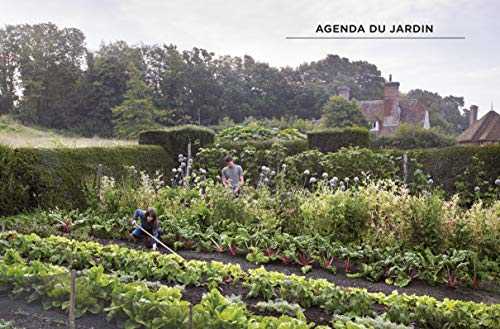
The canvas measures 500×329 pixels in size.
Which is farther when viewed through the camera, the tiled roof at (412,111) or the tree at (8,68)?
the tiled roof at (412,111)

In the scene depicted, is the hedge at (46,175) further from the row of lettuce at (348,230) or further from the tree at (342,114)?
the tree at (342,114)

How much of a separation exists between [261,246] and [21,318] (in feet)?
9.78

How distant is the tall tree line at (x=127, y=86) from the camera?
25594 mm

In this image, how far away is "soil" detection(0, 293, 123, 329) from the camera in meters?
2.80

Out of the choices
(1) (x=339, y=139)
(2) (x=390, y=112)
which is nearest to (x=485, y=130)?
(2) (x=390, y=112)

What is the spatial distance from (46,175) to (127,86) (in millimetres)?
18290

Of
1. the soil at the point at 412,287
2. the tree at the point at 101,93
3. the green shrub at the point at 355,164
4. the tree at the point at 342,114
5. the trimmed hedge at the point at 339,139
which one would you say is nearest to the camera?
the soil at the point at 412,287

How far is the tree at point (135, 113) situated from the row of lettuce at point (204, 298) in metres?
19.9

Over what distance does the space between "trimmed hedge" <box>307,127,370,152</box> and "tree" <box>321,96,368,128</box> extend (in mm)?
12964

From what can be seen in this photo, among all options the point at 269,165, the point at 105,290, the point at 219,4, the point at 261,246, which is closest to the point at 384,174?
the point at 269,165

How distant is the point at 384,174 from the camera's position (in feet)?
33.0

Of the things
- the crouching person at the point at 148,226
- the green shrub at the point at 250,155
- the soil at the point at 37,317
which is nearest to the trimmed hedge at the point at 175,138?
the green shrub at the point at 250,155

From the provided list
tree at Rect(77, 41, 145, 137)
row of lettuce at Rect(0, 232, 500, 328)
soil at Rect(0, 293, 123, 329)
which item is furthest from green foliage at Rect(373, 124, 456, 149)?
soil at Rect(0, 293, 123, 329)

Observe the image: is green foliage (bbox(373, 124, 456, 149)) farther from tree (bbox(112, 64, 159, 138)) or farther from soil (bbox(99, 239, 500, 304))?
soil (bbox(99, 239, 500, 304))
